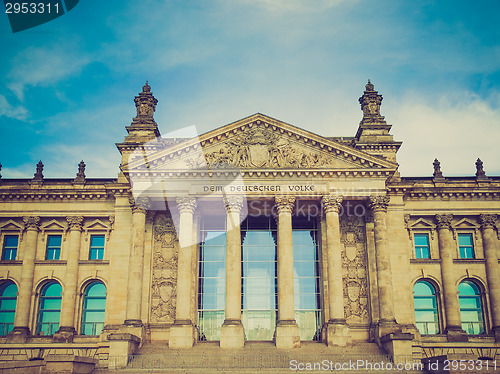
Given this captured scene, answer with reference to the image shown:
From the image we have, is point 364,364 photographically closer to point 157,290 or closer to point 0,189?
point 157,290

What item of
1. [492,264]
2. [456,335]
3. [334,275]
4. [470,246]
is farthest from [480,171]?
[334,275]

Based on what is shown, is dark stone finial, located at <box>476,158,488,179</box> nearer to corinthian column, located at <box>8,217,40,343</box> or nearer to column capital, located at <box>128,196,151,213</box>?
column capital, located at <box>128,196,151,213</box>

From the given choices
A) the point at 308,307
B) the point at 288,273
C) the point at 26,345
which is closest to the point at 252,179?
the point at 288,273

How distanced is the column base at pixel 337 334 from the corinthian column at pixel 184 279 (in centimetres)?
871

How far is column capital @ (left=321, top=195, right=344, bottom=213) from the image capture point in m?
37.6

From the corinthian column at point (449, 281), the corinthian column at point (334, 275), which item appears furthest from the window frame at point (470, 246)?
the corinthian column at point (334, 275)

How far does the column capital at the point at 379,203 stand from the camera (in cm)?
3766

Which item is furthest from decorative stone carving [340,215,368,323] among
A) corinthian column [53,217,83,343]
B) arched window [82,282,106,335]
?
corinthian column [53,217,83,343]

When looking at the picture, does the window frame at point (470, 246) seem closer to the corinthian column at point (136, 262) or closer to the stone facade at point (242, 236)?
the stone facade at point (242, 236)

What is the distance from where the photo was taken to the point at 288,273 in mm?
35938

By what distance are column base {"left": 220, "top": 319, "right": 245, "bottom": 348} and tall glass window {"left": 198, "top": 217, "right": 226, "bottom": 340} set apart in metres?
4.45

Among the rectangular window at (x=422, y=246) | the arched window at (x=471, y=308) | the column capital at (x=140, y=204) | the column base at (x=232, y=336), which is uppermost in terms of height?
the column capital at (x=140, y=204)

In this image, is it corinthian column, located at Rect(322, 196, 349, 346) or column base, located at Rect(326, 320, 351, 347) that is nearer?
column base, located at Rect(326, 320, 351, 347)

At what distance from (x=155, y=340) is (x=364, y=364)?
14441 mm
